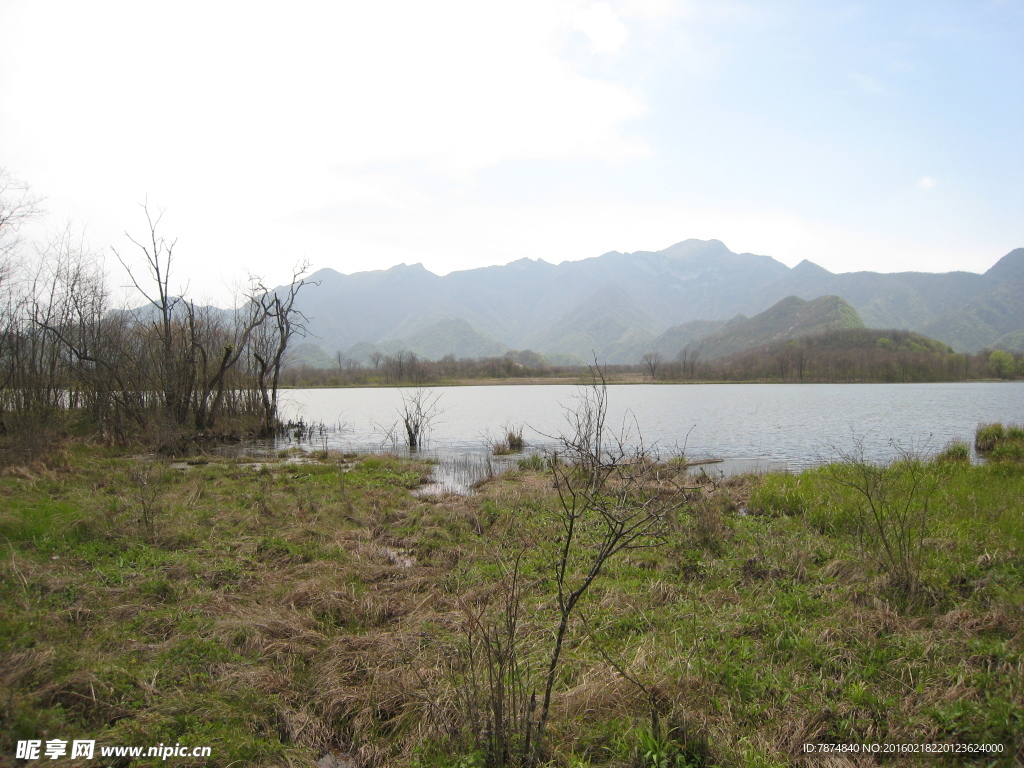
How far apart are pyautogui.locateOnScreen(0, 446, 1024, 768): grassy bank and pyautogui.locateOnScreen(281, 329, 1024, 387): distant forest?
258 ft

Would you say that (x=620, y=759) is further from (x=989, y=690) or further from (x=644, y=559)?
(x=644, y=559)

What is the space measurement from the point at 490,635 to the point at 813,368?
118175 mm

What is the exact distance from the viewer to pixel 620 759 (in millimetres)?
3396

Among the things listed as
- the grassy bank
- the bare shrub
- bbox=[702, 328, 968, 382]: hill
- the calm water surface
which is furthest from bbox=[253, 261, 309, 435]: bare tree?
bbox=[702, 328, 968, 382]: hill

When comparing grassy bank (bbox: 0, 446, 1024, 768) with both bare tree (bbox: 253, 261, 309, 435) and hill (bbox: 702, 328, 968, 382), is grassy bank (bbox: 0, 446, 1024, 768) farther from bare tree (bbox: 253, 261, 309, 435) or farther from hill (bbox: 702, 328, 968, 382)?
hill (bbox: 702, 328, 968, 382)

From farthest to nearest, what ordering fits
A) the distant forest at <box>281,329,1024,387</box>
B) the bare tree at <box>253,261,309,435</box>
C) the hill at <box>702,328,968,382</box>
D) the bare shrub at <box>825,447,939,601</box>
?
the hill at <box>702,328,968,382</box> → the distant forest at <box>281,329,1024,387</box> → the bare tree at <box>253,261,309,435</box> → the bare shrub at <box>825,447,939,601</box>

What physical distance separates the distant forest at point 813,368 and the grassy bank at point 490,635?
78551 mm

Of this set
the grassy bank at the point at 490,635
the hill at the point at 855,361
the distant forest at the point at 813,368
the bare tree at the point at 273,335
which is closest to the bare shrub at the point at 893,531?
the grassy bank at the point at 490,635

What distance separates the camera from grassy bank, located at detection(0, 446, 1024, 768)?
11.7ft

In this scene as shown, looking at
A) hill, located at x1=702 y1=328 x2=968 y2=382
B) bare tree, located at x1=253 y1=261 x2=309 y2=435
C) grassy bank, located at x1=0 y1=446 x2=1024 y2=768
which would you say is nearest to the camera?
grassy bank, located at x1=0 y1=446 x2=1024 y2=768

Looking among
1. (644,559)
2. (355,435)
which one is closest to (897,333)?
(355,435)

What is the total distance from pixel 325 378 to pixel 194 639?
10518cm

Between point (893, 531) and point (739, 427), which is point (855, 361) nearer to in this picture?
point (739, 427)

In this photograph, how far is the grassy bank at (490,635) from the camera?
11.7ft
